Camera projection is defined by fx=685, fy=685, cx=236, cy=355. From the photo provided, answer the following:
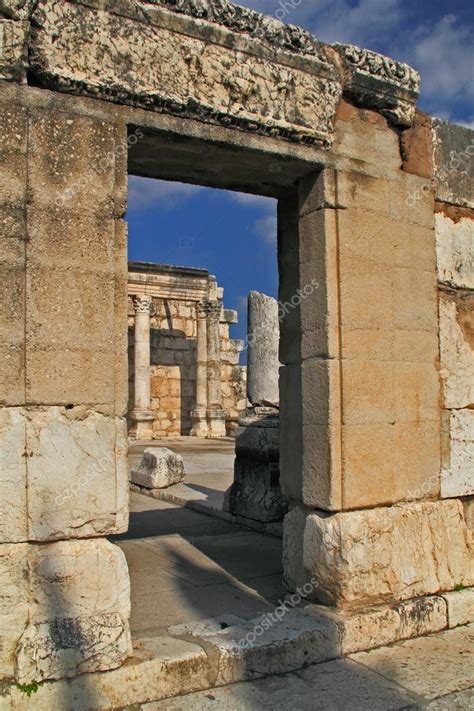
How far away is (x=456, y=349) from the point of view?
4.59m

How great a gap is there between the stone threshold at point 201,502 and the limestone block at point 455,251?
2.90 metres

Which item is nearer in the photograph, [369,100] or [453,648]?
[453,648]

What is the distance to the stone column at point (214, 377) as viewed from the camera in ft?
67.3

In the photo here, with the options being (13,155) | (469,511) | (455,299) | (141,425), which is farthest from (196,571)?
(141,425)

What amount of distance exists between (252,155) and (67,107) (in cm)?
111

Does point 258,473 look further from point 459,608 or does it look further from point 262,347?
point 262,347

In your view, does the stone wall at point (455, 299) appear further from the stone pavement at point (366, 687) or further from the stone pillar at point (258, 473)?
the stone pillar at point (258, 473)

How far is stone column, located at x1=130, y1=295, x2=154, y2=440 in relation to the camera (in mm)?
19172

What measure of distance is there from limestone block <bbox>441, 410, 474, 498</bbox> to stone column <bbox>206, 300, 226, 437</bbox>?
16.1 meters

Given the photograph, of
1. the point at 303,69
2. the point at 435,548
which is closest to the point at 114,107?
the point at 303,69

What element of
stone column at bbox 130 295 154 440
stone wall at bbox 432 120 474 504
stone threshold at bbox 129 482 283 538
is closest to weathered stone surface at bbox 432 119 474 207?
stone wall at bbox 432 120 474 504

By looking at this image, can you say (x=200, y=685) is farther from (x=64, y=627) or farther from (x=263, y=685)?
(x=64, y=627)

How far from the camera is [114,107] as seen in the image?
345 centimetres

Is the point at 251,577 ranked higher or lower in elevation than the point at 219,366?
lower
